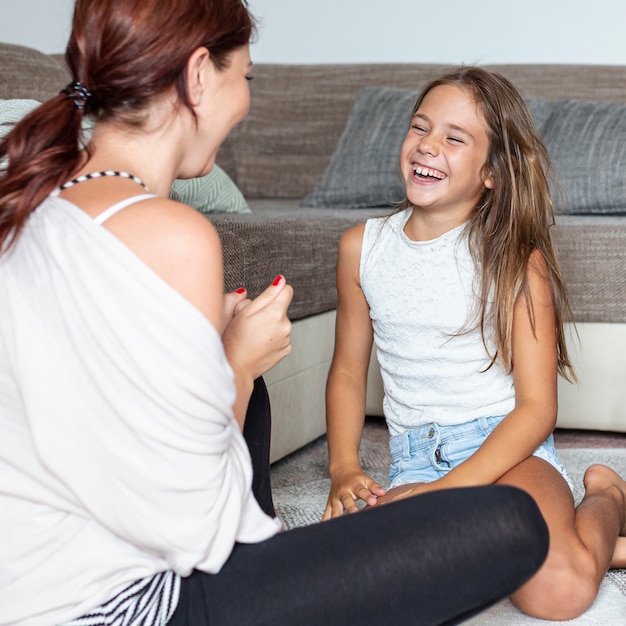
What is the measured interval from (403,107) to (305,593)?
231 cm

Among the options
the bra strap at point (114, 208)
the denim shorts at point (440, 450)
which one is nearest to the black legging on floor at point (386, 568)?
the bra strap at point (114, 208)

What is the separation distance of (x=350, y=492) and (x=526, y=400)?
11.8 inches

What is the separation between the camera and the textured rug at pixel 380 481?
133cm

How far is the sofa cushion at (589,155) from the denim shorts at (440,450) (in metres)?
1.26

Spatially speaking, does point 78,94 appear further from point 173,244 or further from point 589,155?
point 589,155

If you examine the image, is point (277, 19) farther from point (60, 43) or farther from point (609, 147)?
point (609, 147)

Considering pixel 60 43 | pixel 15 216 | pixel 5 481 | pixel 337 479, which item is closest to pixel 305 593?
pixel 5 481

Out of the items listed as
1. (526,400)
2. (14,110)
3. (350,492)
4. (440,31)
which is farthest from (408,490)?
(440,31)

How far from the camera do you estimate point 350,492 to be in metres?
1.42

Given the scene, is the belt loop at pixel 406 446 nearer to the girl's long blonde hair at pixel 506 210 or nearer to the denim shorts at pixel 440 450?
the denim shorts at pixel 440 450

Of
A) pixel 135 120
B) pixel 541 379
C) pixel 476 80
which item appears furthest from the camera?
pixel 476 80

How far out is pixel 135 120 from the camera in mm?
909

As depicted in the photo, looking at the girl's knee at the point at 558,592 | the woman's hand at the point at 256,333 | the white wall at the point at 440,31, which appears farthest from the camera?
the white wall at the point at 440,31

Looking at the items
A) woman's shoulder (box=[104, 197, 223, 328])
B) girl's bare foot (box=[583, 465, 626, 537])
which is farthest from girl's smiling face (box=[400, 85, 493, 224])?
woman's shoulder (box=[104, 197, 223, 328])
